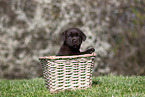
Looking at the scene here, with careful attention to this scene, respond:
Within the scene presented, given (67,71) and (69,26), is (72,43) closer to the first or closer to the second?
(67,71)

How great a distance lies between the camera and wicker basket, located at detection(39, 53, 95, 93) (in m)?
3.18

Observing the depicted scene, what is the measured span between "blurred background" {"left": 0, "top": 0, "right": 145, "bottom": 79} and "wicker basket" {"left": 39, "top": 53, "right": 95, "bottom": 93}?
3157 millimetres

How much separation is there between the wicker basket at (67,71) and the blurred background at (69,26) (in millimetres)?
3157

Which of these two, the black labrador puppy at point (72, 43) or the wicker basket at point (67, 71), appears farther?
the black labrador puppy at point (72, 43)

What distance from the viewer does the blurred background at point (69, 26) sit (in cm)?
655

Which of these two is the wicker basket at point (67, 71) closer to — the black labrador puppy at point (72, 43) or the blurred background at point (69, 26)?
the black labrador puppy at point (72, 43)

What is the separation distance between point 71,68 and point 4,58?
4138mm

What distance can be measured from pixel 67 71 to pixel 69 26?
368cm

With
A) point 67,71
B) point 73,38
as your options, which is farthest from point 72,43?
point 67,71


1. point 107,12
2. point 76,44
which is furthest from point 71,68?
point 107,12

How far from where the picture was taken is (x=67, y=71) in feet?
10.6

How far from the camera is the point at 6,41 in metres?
6.74

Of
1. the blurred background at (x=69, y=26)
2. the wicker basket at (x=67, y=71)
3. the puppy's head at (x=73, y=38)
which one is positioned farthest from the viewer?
the blurred background at (x=69, y=26)

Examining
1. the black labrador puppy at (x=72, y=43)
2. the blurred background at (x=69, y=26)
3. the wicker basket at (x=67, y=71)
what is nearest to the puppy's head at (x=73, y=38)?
the black labrador puppy at (x=72, y=43)
